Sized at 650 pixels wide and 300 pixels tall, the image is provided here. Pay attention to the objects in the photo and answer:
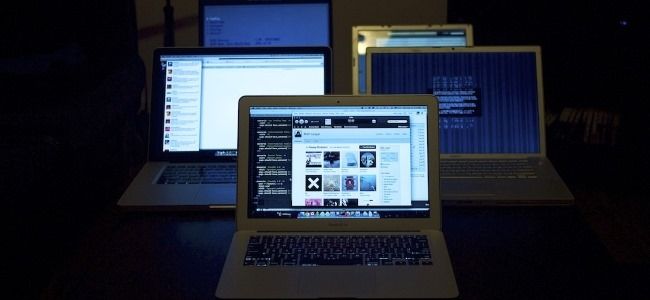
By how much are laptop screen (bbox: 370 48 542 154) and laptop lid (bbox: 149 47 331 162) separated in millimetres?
157

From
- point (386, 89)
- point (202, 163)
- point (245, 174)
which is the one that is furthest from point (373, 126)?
point (202, 163)

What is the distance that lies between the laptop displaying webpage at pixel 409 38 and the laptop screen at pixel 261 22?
0.21 m

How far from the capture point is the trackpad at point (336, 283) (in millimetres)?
891

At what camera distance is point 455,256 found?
106 cm

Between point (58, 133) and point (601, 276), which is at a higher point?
point (58, 133)

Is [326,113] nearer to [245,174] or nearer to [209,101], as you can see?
[245,174]

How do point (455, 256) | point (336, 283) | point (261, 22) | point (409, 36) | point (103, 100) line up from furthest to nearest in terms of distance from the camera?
1. point (261, 22)
2. point (409, 36)
3. point (103, 100)
4. point (455, 256)
5. point (336, 283)

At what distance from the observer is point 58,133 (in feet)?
4.85

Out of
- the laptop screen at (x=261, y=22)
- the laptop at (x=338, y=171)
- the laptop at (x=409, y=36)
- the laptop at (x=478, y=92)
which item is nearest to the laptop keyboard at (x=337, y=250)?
the laptop at (x=338, y=171)

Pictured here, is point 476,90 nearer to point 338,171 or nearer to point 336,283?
point 338,171

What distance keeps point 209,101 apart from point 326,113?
0.36 meters

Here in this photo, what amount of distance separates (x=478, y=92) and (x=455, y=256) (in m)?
0.47

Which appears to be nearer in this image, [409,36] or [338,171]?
[338,171]

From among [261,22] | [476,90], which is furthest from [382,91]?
[261,22]
